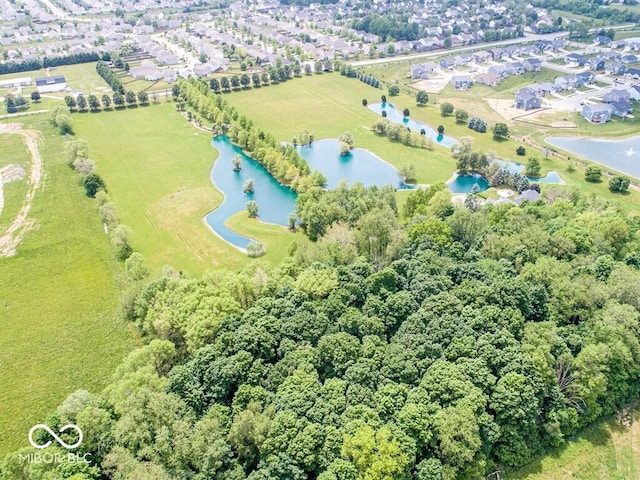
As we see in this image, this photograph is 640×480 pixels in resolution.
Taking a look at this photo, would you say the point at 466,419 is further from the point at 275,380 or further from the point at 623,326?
the point at 623,326

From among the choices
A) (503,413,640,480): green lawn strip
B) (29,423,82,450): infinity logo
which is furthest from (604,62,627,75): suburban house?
(29,423,82,450): infinity logo

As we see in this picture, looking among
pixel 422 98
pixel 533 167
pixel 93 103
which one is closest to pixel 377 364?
pixel 533 167

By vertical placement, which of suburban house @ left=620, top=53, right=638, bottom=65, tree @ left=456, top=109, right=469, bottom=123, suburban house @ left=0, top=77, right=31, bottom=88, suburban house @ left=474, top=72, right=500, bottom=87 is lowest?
suburban house @ left=0, top=77, right=31, bottom=88

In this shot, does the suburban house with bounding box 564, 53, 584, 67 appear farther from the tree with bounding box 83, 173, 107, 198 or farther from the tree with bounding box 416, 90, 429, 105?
the tree with bounding box 83, 173, 107, 198

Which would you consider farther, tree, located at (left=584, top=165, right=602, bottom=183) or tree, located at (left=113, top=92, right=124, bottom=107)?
tree, located at (left=113, top=92, right=124, bottom=107)

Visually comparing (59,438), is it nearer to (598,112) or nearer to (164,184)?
(164,184)

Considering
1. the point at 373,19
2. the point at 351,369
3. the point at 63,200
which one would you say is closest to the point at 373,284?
the point at 351,369
